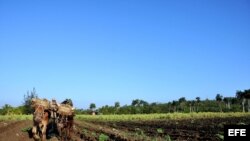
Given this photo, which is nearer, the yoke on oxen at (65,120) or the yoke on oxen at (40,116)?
the yoke on oxen at (40,116)

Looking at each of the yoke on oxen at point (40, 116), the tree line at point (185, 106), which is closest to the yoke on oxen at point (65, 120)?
the yoke on oxen at point (40, 116)

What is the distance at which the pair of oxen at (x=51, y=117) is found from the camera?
17703 millimetres

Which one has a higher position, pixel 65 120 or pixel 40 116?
pixel 40 116

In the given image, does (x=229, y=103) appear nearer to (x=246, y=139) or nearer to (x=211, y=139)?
(x=211, y=139)

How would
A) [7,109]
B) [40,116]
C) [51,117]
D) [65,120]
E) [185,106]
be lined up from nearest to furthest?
[40,116] < [51,117] < [65,120] < [7,109] < [185,106]

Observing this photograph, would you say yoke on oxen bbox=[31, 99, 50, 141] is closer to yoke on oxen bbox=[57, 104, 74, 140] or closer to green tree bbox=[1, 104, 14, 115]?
yoke on oxen bbox=[57, 104, 74, 140]

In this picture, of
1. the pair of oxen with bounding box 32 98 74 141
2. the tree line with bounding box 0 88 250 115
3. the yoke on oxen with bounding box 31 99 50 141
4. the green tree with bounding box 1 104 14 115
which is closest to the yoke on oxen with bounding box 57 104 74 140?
the pair of oxen with bounding box 32 98 74 141

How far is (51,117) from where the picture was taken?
60.6ft

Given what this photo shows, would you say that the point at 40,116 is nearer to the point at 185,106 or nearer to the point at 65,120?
the point at 65,120

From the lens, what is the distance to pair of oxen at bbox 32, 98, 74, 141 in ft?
58.1

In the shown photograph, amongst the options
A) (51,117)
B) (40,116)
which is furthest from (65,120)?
(40,116)

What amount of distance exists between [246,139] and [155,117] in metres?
55.9

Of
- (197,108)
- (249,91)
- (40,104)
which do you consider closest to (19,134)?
(40,104)

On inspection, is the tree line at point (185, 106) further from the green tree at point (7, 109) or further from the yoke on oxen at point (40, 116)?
the yoke on oxen at point (40, 116)
